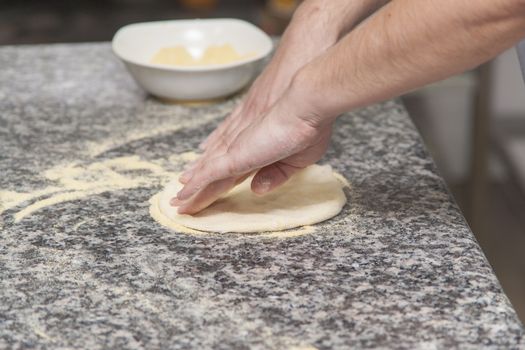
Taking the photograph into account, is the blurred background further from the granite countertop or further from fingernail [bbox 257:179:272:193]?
fingernail [bbox 257:179:272:193]

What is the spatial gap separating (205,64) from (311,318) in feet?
2.79

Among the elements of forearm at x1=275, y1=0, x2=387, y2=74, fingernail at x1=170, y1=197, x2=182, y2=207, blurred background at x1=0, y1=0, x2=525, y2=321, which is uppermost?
forearm at x1=275, y1=0, x2=387, y2=74

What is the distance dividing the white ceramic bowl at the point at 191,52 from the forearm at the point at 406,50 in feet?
1.72

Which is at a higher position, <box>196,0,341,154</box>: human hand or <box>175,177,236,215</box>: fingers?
<box>196,0,341,154</box>: human hand

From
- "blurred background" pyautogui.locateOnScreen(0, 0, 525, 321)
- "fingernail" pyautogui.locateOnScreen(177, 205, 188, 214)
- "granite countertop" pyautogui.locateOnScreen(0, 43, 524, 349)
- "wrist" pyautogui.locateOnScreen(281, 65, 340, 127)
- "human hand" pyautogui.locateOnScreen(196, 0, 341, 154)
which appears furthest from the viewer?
→ "blurred background" pyautogui.locateOnScreen(0, 0, 525, 321)

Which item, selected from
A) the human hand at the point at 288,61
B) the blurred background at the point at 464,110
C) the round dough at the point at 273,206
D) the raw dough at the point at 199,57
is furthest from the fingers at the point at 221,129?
the blurred background at the point at 464,110

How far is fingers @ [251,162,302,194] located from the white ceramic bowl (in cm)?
40

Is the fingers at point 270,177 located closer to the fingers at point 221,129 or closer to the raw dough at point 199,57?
the fingers at point 221,129

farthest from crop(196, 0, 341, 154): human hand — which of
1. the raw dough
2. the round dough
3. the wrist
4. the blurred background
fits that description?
the blurred background

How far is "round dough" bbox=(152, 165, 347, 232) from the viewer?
3.83 feet

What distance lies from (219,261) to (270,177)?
0.67 ft

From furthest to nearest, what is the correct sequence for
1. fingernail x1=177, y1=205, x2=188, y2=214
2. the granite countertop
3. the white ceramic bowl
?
the white ceramic bowl
fingernail x1=177, y1=205, x2=188, y2=214
the granite countertop

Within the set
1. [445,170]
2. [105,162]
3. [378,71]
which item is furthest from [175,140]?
[445,170]

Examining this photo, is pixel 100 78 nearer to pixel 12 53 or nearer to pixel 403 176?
pixel 12 53
